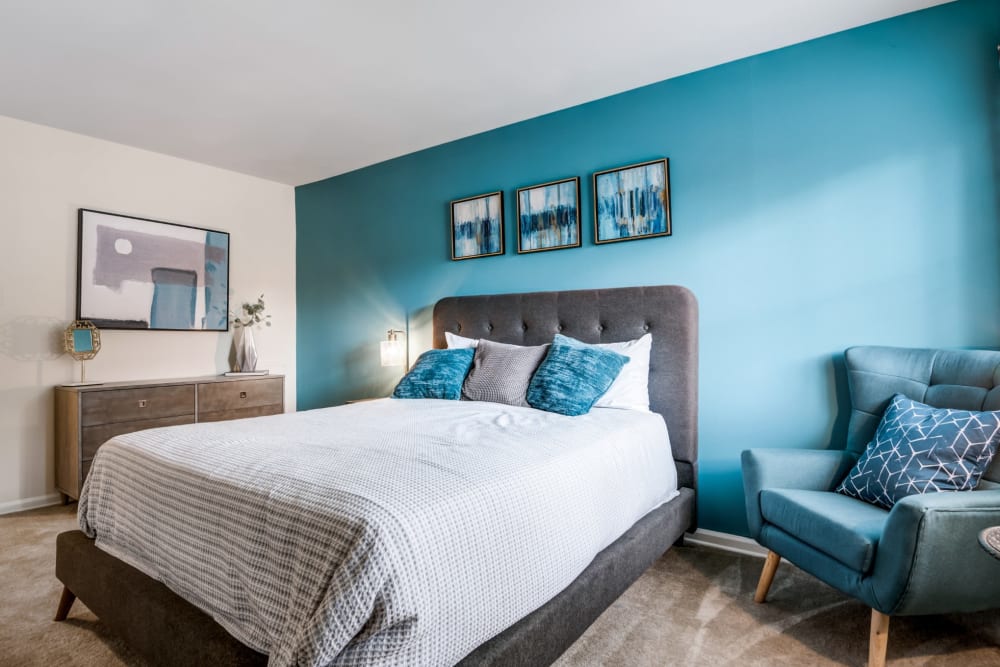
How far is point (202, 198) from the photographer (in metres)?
4.22

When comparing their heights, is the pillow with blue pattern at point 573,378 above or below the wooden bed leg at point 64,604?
above

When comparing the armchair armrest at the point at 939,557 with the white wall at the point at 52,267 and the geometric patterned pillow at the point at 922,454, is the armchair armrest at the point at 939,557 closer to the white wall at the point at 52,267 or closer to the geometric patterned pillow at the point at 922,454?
the geometric patterned pillow at the point at 922,454

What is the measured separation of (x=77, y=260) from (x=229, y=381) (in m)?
1.24

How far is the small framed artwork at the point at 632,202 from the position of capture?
2.88 meters

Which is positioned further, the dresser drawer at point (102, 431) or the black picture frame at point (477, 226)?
the black picture frame at point (477, 226)

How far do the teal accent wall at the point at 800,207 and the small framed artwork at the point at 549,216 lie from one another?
6cm

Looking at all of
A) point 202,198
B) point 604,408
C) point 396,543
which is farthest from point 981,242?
point 202,198

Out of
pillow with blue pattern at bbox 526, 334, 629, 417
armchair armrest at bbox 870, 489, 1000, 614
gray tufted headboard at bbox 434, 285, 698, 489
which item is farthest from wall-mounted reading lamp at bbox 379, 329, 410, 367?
armchair armrest at bbox 870, 489, 1000, 614

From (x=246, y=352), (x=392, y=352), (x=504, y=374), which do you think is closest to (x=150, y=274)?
(x=246, y=352)

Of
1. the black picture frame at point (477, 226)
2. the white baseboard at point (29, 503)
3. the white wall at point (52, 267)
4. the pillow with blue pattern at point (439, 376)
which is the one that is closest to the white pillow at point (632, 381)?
the pillow with blue pattern at point (439, 376)

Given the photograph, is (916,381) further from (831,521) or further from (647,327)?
(647,327)

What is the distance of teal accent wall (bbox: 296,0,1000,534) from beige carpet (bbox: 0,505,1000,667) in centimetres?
60

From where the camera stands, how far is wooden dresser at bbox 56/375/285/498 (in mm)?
3236

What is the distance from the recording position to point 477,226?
3631mm
